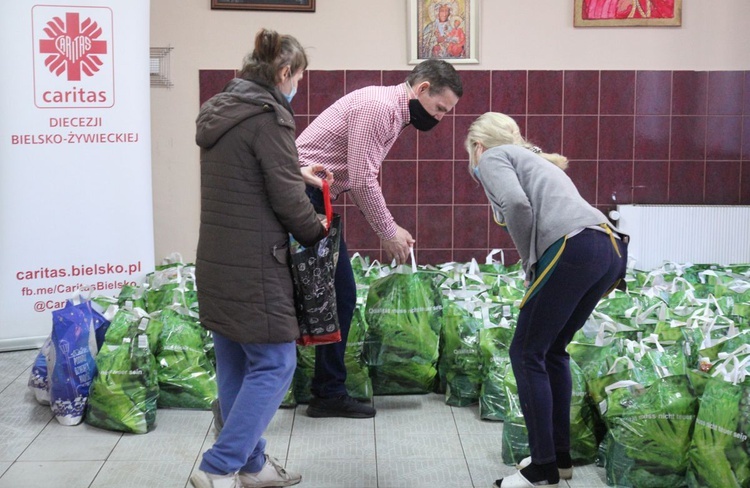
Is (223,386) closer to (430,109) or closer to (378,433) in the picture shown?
(378,433)

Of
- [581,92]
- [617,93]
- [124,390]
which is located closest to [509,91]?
[581,92]

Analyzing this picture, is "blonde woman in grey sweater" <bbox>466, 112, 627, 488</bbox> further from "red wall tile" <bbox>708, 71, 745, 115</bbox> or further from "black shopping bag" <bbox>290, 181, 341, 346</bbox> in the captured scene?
"red wall tile" <bbox>708, 71, 745, 115</bbox>

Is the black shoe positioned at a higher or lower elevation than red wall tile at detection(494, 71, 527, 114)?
lower

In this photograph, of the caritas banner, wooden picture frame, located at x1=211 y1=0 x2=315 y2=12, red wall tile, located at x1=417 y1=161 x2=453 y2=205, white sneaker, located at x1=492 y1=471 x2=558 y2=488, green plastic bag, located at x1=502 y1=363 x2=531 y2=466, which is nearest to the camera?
white sneaker, located at x1=492 y1=471 x2=558 y2=488

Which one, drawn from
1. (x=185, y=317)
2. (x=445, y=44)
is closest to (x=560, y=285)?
(x=185, y=317)

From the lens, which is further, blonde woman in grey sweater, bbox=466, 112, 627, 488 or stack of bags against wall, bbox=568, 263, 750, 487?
stack of bags against wall, bbox=568, 263, 750, 487

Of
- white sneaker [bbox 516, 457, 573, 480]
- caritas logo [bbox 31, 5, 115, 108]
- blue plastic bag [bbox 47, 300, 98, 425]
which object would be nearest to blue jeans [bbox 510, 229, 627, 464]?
white sneaker [bbox 516, 457, 573, 480]

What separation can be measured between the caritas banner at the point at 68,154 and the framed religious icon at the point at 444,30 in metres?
1.73

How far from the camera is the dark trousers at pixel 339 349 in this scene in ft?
10.6

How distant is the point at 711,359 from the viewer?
2.98 meters

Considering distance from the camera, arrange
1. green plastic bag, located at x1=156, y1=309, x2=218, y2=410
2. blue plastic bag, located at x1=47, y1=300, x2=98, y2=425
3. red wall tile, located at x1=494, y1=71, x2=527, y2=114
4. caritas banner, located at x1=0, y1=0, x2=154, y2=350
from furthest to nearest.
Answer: red wall tile, located at x1=494, y1=71, x2=527, y2=114
caritas banner, located at x1=0, y1=0, x2=154, y2=350
green plastic bag, located at x1=156, y1=309, x2=218, y2=410
blue plastic bag, located at x1=47, y1=300, x2=98, y2=425

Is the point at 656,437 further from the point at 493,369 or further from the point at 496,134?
the point at 496,134

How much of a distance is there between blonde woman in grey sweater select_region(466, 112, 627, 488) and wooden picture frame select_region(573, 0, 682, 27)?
312cm

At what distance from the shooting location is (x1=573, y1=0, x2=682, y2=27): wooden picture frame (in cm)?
548
